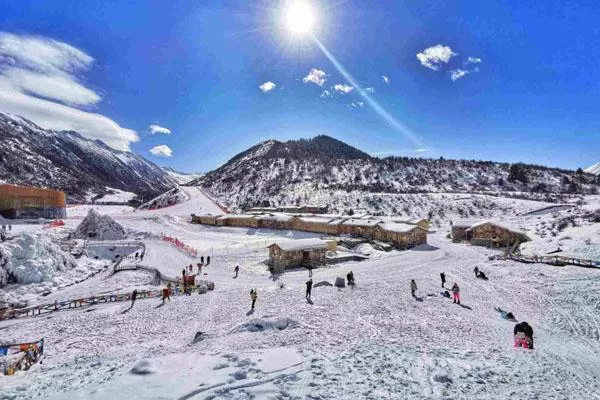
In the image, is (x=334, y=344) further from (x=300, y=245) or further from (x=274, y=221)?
(x=274, y=221)

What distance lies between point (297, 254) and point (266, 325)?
21.7 metres

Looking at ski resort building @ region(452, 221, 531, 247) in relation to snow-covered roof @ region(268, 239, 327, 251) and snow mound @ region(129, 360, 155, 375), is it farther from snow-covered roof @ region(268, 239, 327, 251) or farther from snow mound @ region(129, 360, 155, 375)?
snow mound @ region(129, 360, 155, 375)

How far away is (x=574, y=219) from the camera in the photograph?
47.8m

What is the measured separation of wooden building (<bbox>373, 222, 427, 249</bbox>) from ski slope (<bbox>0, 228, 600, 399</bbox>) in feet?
68.6

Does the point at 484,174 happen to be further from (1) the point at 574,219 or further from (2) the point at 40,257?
(2) the point at 40,257

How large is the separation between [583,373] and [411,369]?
6.73 metres

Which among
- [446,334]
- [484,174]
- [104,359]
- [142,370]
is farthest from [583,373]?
[484,174]

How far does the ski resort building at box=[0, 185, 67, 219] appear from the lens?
7075cm

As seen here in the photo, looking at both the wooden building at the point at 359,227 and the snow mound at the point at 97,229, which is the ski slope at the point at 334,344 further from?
the snow mound at the point at 97,229

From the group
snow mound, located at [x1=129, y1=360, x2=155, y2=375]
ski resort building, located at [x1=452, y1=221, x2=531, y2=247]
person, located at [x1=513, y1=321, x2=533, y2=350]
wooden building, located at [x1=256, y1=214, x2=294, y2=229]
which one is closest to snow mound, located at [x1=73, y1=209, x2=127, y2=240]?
wooden building, located at [x1=256, y1=214, x2=294, y2=229]

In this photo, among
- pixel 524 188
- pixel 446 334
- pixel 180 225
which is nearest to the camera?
pixel 446 334

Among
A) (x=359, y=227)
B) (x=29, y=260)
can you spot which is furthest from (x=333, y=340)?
(x=359, y=227)

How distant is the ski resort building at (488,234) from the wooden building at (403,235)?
23.3 ft

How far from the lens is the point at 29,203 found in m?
73.5
